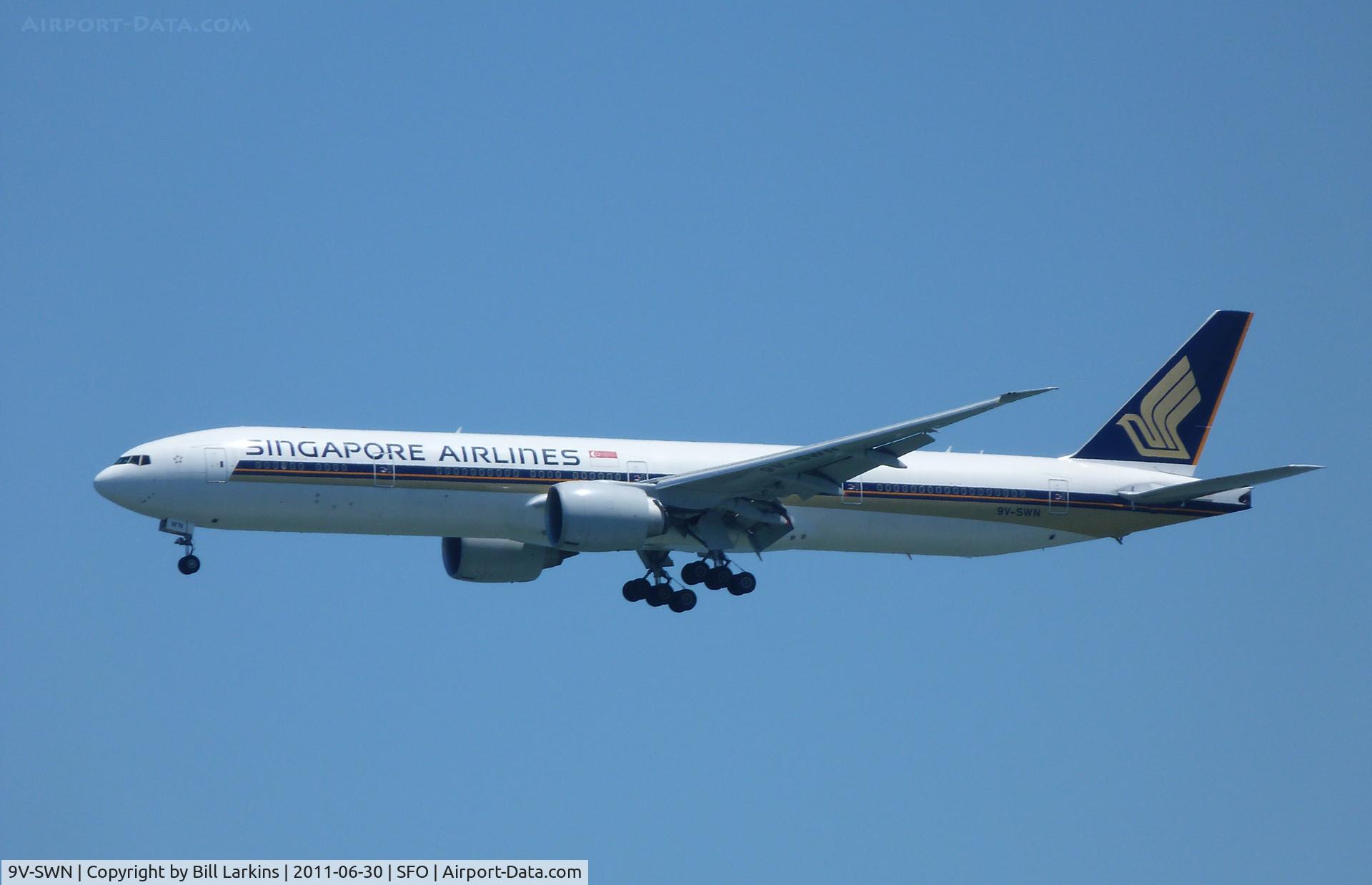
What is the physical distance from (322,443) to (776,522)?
38.6 feet

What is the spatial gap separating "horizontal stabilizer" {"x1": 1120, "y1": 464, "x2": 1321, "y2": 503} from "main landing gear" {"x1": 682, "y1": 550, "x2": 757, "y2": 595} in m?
11.4

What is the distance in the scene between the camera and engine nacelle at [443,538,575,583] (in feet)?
168

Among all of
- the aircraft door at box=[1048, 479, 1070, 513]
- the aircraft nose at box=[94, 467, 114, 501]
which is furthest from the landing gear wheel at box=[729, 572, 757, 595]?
the aircraft nose at box=[94, 467, 114, 501]

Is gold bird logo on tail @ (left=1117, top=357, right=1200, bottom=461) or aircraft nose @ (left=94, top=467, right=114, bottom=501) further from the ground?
gold bird logo on tail @ (left=1117, top=357, right=1200, bottom=461)

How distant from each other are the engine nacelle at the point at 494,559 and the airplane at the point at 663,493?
0.04 metres

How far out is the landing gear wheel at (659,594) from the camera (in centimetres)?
5012

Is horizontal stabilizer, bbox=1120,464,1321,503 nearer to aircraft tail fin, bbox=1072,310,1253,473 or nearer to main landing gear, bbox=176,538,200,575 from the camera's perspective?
aircraft tail fin, bbox=1072,310,1253,473

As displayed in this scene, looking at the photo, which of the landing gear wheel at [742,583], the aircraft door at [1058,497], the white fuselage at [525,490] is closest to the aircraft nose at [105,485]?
the white fuselage at [525,490]

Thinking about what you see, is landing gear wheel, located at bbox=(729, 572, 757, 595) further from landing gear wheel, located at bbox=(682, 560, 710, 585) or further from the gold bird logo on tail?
the gold bird logo on tail

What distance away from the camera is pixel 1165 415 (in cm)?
5534

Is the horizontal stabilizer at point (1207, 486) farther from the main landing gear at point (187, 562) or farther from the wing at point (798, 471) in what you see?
the main landing gear at point (187, 562)

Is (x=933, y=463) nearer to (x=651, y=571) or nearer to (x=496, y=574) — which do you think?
(x=651, y=571)

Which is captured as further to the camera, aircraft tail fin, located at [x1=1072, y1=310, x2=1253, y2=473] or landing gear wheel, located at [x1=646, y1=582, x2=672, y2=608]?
aircraft tail fin, located at [x1=1072, y1=310, x2=1253, y2=473]

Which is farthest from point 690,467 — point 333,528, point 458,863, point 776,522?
point 458,863
